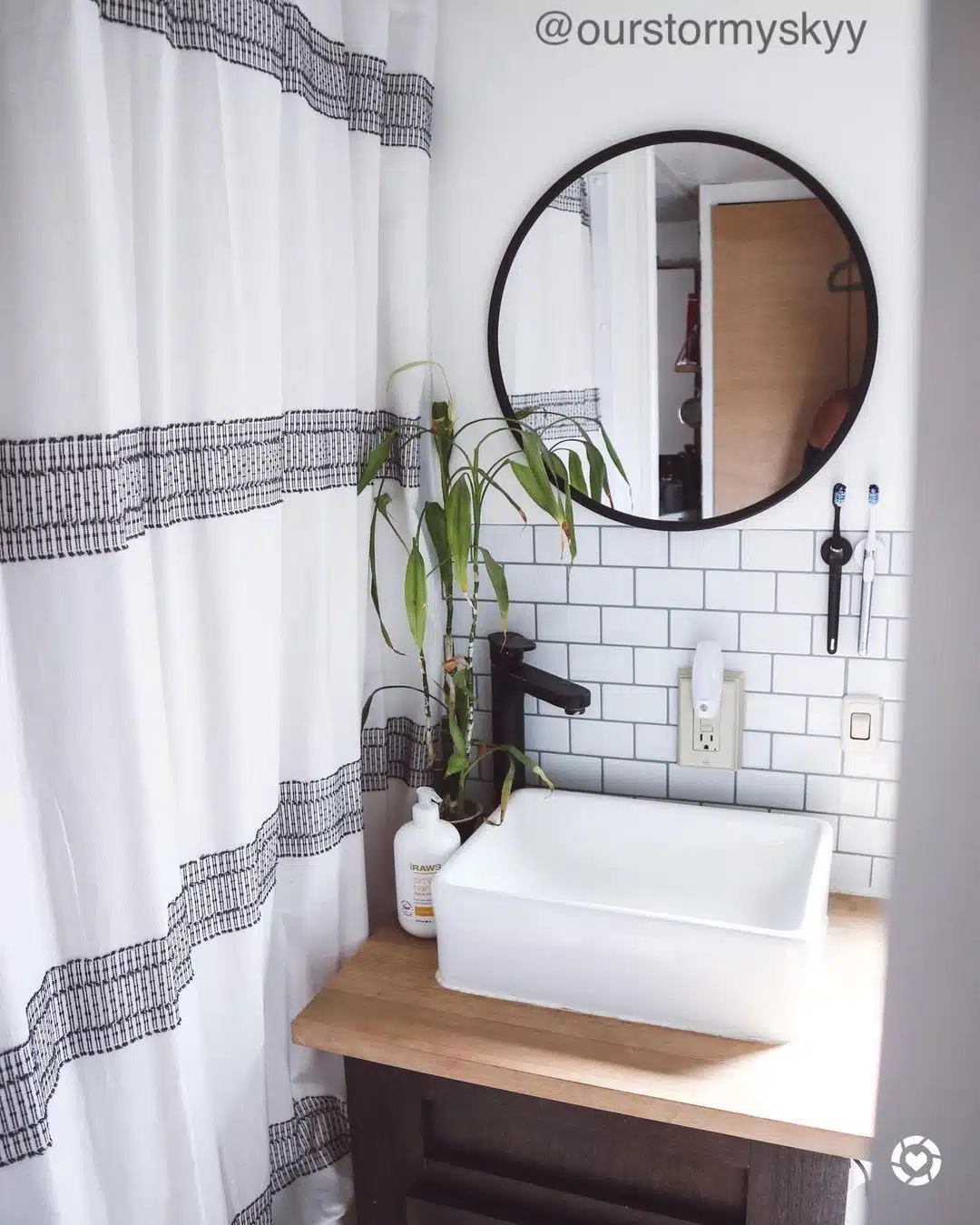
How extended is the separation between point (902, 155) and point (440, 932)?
3.95 ft

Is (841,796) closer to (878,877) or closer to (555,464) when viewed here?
(878,877)

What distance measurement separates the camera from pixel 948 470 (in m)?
0.18

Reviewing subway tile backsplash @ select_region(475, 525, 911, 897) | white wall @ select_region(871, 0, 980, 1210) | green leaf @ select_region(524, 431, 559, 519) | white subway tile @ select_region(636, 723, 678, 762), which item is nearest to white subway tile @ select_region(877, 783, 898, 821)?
subway tile backsplash @ select_region(475, 525, 911, 897)

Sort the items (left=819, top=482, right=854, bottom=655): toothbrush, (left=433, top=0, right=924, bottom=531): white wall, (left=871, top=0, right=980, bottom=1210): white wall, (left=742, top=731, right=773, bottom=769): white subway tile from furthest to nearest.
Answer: (left=742, top=731, right=773, bottom=769): white subway tile → (left=819, top=482, right=854, bottom=655): toothbrush → (left=433, top=0, right=924, bottom=531): white wall → (left=871, top=0, right=980, bottom=1210): white wall

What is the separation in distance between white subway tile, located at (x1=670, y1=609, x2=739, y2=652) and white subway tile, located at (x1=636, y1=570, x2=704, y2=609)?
0.01 m

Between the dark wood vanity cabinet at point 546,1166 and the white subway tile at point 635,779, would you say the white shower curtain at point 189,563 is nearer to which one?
the dark wood vanity cabinet at point 546,1166

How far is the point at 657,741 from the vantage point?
1.66 meters

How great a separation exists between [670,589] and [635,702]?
0.19 metres

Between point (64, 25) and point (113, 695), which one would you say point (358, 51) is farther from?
point (113, 695)

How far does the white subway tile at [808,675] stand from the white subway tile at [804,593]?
0.08 m

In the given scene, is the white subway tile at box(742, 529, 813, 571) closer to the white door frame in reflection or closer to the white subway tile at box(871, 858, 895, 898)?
the white door frame in reflection

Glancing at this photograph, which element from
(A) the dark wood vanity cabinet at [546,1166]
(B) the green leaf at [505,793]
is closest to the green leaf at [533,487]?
(B) the green leaf at [505,793]

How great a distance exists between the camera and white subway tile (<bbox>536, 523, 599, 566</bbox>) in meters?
1.64

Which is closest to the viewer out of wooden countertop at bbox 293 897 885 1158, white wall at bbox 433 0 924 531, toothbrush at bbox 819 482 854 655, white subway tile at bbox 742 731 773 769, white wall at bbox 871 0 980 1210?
white wall at bbox 871 0 980 1210
